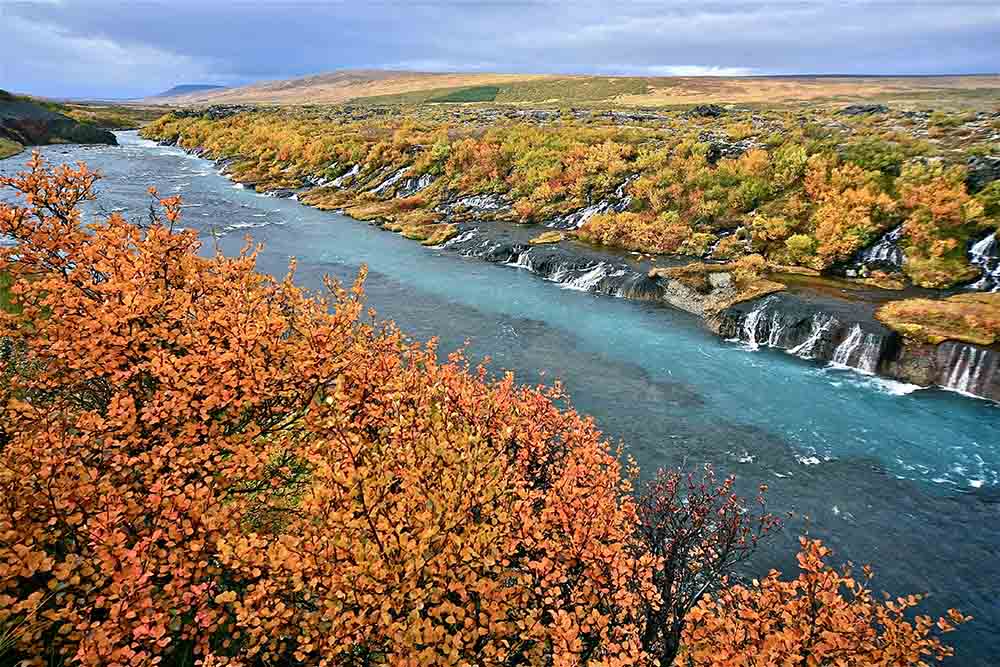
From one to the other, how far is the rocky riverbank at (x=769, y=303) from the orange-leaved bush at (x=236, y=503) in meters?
25.1

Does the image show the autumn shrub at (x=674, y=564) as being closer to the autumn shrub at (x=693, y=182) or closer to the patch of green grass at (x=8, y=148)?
the autumn shrub at (x=693, y=182)

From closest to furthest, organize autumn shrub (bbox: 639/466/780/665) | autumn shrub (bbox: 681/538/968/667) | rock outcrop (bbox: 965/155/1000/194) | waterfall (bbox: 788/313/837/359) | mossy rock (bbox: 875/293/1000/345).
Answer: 1. autumn shrub (bbox: 681/538/968/667)
2. autumn shrub (bbox: 639/466/780/665)
3. mossy rock (bbox: 875/293/1000/345)
4. waterfall (bbox: 788/313/837/359)
5. rock outcrop (bbox: 965/155/1000/194)

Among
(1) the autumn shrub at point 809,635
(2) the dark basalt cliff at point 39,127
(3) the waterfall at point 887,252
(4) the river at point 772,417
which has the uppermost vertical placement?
(2) the dark basalt cliff at point 39,127

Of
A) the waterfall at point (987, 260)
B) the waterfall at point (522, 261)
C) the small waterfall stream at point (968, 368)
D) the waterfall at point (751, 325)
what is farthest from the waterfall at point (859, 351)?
the waterfall at point (522, 261)

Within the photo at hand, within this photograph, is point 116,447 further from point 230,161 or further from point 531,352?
point 230,161

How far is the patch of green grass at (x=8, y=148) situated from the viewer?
3563 inches

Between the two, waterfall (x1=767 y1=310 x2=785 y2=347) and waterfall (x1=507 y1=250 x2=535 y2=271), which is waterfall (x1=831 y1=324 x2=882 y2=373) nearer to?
waterfall (x1=767 y1=310 x2=785 y2=347)

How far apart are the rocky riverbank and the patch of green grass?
70.9m

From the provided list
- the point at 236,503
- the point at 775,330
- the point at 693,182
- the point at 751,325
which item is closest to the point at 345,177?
the point at 693,182

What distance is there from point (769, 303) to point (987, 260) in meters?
16.5

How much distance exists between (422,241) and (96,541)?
5276 centimetres

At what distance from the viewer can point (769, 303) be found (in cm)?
3844

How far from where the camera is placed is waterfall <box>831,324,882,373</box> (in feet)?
107

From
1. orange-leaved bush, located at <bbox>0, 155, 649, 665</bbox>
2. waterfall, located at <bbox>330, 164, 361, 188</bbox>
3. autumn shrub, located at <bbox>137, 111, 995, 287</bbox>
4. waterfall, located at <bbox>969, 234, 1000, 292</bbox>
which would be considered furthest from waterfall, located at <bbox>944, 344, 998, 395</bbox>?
waterfall, located at <bbox>330, 164, 361, 188</bbox>
